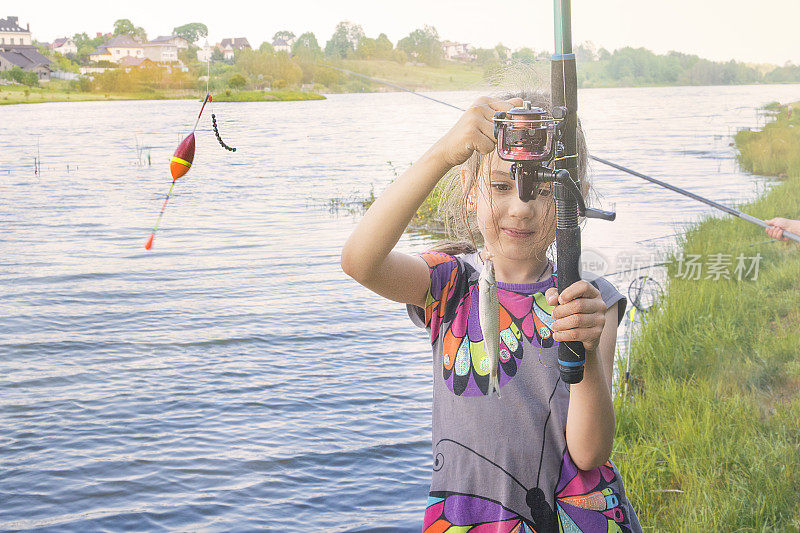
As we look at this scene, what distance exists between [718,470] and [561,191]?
2833 millimetres

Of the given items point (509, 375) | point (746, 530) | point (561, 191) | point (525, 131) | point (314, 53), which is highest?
point (314, 53)

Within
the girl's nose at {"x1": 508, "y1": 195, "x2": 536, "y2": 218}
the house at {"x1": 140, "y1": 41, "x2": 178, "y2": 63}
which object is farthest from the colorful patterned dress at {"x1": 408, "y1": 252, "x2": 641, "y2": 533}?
the house at {"x1": 140, "y1": 41, "x2": 178, "y2": 63}

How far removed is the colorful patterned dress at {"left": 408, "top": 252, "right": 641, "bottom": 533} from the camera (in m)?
1.85

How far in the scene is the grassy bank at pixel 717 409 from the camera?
3.61 metres

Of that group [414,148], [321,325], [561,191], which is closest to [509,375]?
[561,191]

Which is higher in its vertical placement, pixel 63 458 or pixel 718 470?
pixel 718 470

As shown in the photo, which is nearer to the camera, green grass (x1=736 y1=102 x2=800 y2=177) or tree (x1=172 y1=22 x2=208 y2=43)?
tree (x1=172 y1=22 x2=208 y2=43)

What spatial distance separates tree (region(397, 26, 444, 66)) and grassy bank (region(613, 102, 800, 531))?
218cm

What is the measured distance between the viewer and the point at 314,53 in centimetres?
284

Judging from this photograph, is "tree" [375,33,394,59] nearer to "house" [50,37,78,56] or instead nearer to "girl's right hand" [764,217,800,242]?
"girl's right hand" [764,217,800,242]

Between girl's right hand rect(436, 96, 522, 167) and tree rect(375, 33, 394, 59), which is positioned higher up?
tree rect(375, 33, 394, 59)

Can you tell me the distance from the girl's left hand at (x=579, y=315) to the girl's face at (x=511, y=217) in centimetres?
39

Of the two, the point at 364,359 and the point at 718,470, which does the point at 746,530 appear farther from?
the point at 364,359

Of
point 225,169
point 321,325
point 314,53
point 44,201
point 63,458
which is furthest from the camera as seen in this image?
point 225,169
